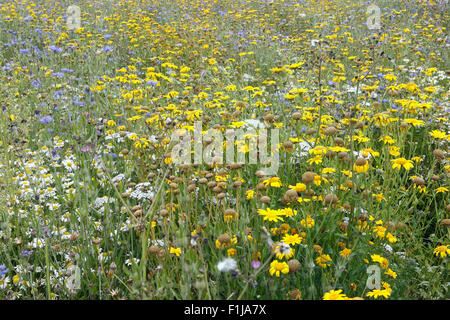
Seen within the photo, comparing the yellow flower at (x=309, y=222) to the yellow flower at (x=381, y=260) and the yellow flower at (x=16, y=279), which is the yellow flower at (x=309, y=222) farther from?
the yellow flower at (x=16, y=279)

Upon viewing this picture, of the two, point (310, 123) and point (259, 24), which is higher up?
point (259, 24)

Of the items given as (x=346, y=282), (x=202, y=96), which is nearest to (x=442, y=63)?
(x=202, y=96)

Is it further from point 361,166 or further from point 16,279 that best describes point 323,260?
point 16,279

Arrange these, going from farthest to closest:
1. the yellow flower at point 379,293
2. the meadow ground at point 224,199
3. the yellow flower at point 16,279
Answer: the yellow flower at point 16,279
the meadow ground at point 224,199
the yellow flower at point 379,293

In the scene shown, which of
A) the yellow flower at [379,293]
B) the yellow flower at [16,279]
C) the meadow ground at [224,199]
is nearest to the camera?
the yellow flower at [379,293]

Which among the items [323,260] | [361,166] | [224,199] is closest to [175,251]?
[224,199]

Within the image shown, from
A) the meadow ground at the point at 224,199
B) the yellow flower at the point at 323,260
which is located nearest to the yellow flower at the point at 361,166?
the meadow ground at the point at 224,199

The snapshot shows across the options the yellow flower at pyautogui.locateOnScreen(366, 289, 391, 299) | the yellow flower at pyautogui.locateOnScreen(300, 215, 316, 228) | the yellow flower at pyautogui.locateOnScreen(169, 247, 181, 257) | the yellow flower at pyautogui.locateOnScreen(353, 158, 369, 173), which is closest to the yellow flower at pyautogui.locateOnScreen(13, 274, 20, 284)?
the yellow flower at pyautogui.locateOnScreen(169, 247, 181, 257)

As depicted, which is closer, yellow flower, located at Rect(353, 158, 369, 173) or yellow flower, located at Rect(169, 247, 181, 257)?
yellow flower, located at Rect(169, 247, 181, 257)

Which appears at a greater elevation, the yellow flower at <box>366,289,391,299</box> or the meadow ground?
the meadow ground

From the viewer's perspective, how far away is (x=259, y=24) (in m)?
6.27

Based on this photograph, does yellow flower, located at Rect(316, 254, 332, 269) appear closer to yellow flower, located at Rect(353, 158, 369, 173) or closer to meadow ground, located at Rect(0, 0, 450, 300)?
meadow ground, located at Rect(0, 0, 450, 300)
